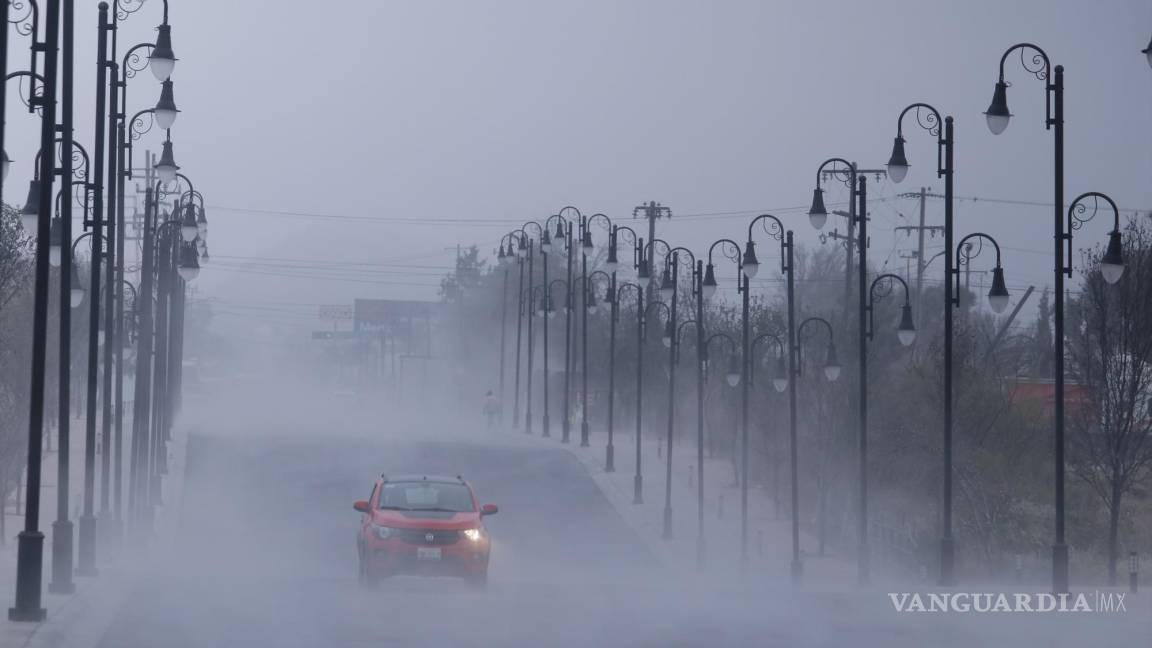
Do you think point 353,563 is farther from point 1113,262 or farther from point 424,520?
point 1113,262

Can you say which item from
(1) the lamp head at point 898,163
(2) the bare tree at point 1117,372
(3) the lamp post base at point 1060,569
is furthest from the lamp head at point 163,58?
(2) the bare tree at point 1117,372

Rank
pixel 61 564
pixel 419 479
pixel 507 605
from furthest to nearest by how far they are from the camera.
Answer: pixel 419 479
pixel 61 564
pixel 507 605

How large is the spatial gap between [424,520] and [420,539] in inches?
14.2

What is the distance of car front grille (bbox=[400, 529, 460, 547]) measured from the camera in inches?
879

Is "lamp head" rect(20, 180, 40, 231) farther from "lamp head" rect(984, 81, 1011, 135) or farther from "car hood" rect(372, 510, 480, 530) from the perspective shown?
"lamp head" rect(984, 81, 1011, 135)

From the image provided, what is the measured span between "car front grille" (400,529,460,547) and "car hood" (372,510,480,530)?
2.5 inches

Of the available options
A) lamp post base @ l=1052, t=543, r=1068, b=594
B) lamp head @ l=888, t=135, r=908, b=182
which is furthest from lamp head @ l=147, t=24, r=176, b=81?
lamp post base @ l=1052, t=543, r=1068, b=594

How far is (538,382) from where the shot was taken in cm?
8644

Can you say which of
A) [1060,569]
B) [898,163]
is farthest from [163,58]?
[1060,569]

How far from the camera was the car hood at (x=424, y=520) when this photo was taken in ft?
73.7

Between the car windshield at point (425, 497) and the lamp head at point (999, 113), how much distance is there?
9.55 metres

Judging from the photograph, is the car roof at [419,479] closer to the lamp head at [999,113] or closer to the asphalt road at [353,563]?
the asphalt road at [353,563]

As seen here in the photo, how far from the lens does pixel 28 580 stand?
1628cm

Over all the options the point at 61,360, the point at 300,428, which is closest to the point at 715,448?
the point at 300,428
